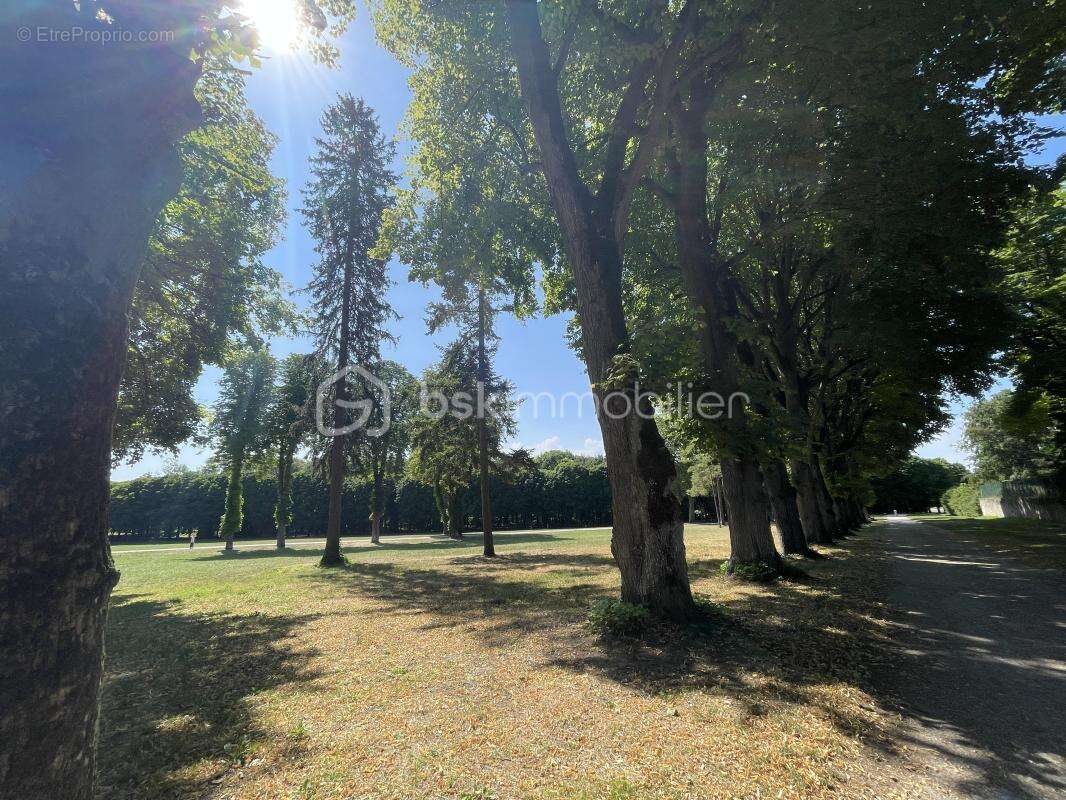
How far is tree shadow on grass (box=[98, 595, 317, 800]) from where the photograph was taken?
3.53 m

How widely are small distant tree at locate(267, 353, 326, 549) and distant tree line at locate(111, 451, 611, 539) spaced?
14.7m

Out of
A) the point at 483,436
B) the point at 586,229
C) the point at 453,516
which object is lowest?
the point at 453,516

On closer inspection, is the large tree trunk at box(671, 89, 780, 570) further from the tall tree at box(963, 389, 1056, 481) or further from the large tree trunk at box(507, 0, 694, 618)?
the tall tree at box(963, 389, 1056, 481)

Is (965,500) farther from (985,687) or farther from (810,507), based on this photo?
(985,687)

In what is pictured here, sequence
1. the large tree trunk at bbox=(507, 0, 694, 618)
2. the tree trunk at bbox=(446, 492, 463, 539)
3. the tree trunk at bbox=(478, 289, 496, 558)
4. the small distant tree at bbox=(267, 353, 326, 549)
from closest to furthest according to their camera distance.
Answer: the large tree trunk at bbox=(507, 0, 694, 618)
the small distant tree at bbox=(267, 353, 326, 549)
the tree trunk at bbox=(478, 289, 496, 558)
the tree trunk at bbox=(446, 492, 463, 539)

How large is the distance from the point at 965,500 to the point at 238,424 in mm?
91221

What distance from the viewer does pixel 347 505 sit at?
2074 inches

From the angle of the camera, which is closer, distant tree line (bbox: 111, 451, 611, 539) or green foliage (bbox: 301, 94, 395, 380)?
green foliage (bbox: 301, 94, 395, 380)

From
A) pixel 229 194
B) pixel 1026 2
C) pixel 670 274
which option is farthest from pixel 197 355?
pixel 1026 2

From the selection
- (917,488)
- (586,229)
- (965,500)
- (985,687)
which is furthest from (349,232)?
(917,488)

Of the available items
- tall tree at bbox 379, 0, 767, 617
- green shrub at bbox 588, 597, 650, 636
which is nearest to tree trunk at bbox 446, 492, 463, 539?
tall tree at bbox 379, 0, 767, 617

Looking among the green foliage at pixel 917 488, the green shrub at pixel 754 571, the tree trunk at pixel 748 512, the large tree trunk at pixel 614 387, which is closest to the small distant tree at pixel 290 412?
the large tree trunk at pixel 614 387

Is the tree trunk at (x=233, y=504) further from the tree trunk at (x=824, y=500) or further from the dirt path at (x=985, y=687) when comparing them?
the dirt path at (x=985, y=687)

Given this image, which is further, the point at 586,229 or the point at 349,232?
the point at 349,232
